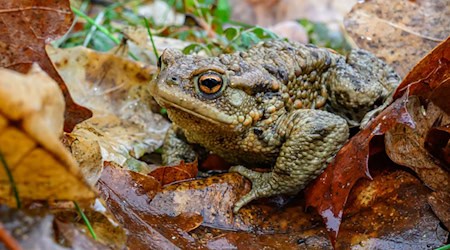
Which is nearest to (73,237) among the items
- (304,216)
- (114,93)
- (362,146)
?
(304,216)

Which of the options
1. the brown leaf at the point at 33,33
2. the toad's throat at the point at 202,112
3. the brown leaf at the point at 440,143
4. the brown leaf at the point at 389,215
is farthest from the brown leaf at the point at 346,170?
the brown leaf at the point at 33,33

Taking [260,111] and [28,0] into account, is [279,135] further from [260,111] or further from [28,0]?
[28,0]

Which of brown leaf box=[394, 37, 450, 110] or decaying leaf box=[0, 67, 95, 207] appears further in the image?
brown leaf box=[394, 37, 450, 110]

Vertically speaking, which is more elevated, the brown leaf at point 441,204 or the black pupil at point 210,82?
the black pupil at point 210,82

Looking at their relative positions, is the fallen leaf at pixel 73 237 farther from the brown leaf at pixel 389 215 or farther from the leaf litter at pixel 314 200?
the brown leaf at pixel 389 215

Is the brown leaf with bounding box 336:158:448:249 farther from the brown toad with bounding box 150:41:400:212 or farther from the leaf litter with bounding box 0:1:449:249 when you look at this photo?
the brown toad with bounding box 150:41:400:212

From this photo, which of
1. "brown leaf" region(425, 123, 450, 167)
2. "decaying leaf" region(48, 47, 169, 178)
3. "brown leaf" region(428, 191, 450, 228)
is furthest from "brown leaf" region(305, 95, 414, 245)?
"decaying leaf" region(48, 47, 169, 178)

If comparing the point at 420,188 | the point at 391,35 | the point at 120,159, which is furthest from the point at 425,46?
the point at 120,159
